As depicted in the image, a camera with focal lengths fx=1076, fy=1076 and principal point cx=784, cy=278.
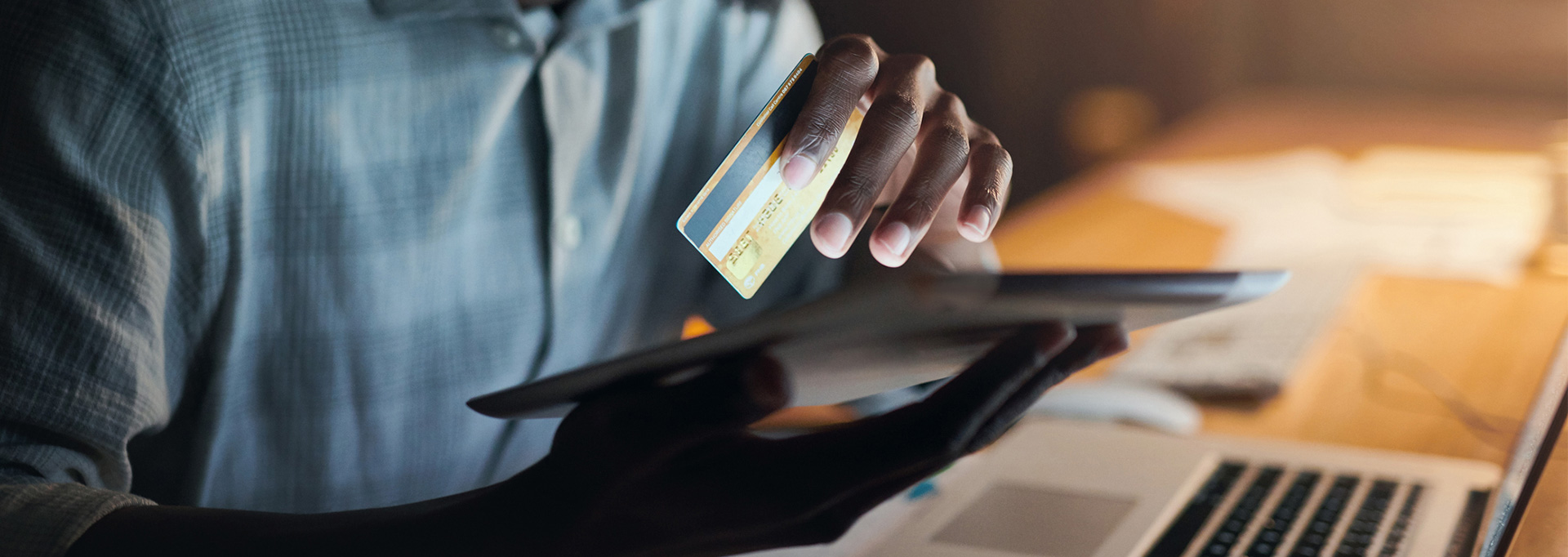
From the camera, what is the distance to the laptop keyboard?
620 mm

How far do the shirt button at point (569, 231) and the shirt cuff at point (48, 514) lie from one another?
0.42 m

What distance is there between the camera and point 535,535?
418 millimetres

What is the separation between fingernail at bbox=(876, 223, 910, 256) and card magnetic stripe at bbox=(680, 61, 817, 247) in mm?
63

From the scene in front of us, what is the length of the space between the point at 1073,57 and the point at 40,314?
2.48 m

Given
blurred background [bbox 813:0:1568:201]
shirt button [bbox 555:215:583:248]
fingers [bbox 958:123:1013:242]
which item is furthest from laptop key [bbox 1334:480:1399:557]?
blurred background [bbox 813:0:1568:201]

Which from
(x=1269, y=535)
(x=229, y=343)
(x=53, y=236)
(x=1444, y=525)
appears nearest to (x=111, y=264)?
(x=53, y=236)

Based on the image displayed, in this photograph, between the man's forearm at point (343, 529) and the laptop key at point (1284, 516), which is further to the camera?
the laptop key at point (1284, 516)

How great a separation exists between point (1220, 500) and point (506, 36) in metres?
0.60

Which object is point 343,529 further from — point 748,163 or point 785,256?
point 785,256

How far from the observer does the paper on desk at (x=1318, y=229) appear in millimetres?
1012

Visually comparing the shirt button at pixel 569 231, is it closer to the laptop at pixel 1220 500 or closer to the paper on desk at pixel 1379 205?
the laptop at pixel 1220 500

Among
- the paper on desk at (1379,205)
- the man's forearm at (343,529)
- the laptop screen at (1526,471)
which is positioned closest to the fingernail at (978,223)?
the man's forearm at (343,529)

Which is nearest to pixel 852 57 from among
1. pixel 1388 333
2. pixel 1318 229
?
pixel 1388 333

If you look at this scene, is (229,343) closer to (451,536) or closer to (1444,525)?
(451,536)
